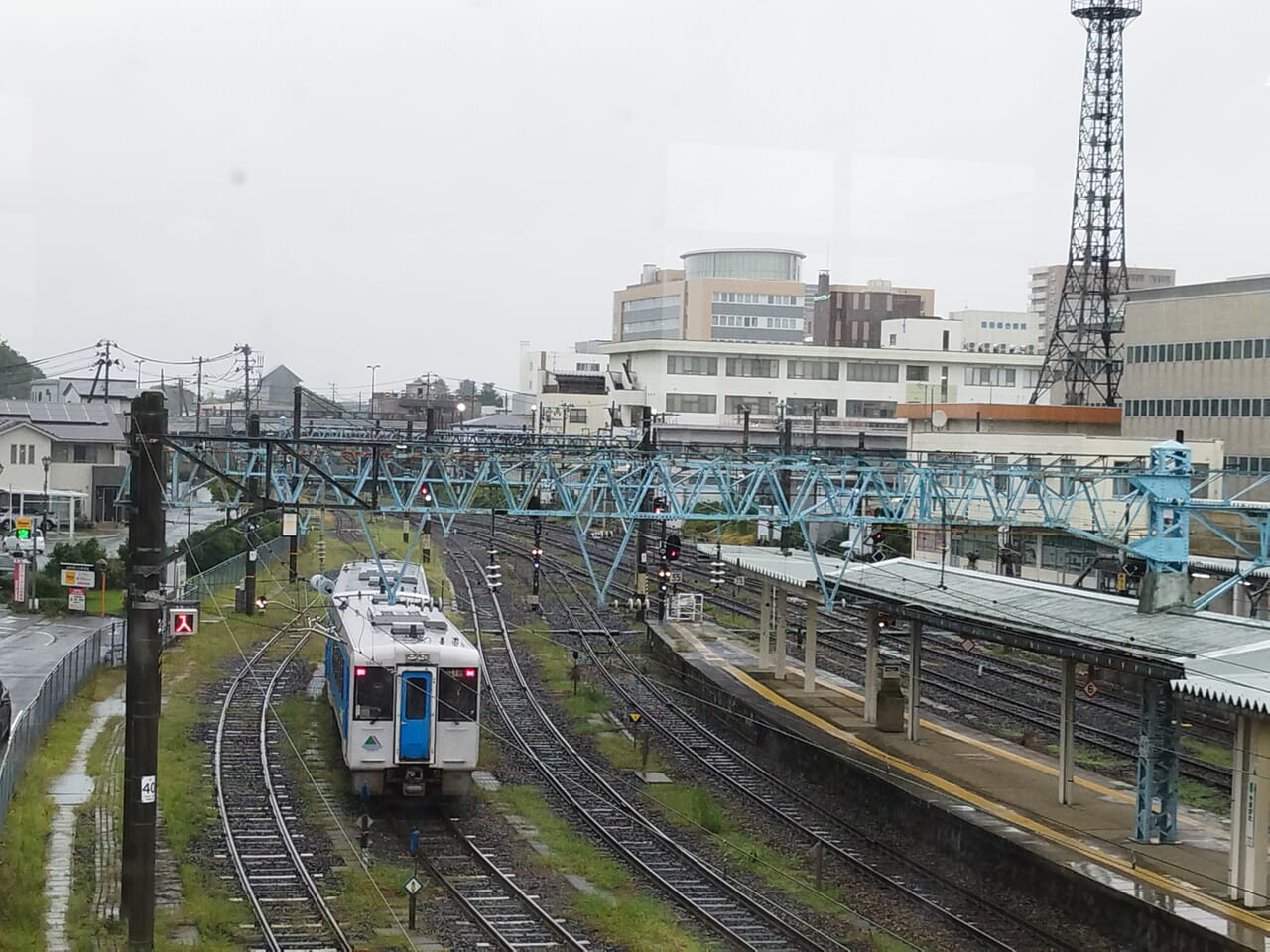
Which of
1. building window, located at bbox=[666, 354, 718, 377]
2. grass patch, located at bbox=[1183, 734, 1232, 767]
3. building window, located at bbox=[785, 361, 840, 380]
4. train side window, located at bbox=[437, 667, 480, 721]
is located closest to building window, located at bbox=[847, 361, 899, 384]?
building window, located at bbox=[785, 361, 840, 380]

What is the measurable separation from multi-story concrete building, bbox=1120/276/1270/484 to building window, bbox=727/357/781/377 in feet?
54.4

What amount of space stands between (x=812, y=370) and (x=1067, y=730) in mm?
38674

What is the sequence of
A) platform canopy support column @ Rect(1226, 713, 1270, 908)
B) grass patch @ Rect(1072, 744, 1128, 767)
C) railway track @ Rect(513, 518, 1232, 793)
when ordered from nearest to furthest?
platform canopy support column @ Rect(1226, 713, 1270, 908) → grass patch @ Rect(1072, 744, 1128, 767) → railway track @ Rect(513, 518, 1232, 793)

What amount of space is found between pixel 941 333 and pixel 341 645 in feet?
157

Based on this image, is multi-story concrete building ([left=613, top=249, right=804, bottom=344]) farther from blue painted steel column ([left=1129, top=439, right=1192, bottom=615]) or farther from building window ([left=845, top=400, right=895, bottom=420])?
blue painted steel column ([left=1129, top=439, right=1192, bottom=615])

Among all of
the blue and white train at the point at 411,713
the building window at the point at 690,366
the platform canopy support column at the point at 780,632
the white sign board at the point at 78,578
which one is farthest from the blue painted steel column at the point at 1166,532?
the building window at the point at 690,366

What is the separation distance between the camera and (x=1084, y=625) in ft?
48.6

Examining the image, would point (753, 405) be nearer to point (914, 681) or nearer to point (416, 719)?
point (914, 681)

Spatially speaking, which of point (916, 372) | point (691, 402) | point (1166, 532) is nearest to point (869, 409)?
point (916, 372)

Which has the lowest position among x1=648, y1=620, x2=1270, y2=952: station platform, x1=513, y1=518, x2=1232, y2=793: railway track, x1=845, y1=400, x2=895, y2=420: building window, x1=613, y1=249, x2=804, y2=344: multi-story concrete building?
x1=513, y1=518, x2=1232, y2=793: railway track

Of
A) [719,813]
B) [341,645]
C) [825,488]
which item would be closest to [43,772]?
[341,645]

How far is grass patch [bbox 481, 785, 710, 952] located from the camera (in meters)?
11.2

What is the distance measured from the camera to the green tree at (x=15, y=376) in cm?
4853

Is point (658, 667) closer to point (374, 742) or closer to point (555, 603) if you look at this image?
point (555, 603)
